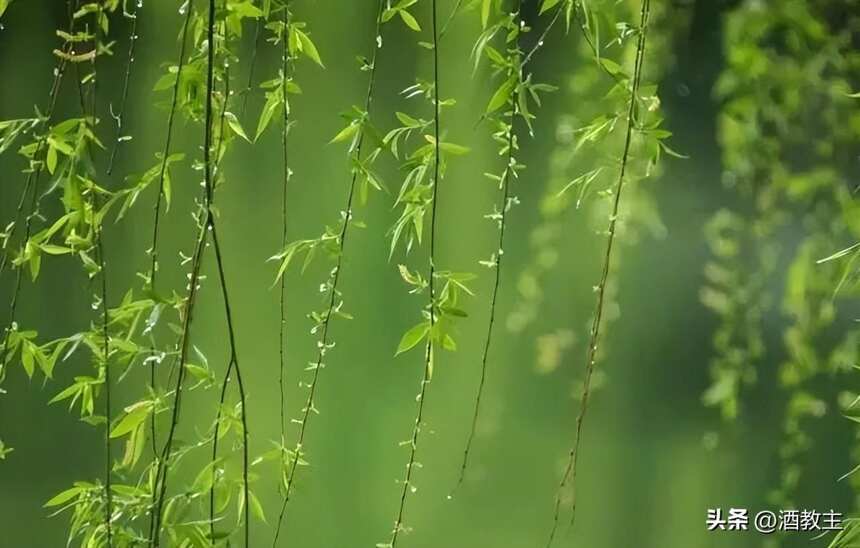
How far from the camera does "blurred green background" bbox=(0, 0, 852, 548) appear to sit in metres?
1.18

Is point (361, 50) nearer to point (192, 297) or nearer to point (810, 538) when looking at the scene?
point (192, 297)

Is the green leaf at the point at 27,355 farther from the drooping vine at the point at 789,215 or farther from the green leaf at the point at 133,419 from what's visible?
the drooping vine at the point at 789,215

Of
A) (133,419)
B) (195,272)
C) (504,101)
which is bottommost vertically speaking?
(133,419)

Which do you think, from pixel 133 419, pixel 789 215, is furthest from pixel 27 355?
pixel 789 215

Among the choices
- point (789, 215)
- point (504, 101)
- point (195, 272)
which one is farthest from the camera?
point (789, 215)

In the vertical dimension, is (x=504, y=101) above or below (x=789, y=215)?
above

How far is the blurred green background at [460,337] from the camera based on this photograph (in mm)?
1181

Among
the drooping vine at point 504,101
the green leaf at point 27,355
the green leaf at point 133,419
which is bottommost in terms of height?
the green leaf at point 133,419

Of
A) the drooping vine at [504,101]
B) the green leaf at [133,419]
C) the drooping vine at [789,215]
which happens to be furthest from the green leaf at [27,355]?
the drooping vine at [789,215]

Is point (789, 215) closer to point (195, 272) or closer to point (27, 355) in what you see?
point (195, 272)

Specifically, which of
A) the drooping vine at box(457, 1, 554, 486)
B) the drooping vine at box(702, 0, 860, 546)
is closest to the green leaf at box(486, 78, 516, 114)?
the drooping vine at box(457, 1, 554, 486)

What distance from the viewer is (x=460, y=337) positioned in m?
1.22

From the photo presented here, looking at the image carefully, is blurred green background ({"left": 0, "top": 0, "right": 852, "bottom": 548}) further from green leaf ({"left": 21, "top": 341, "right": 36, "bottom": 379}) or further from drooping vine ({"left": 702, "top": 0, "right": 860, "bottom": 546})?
green leaf ({"left": 21, "top": 341, "right": 36, "bottom": 379})

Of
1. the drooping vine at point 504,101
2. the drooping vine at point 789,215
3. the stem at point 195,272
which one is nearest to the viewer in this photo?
the stem at point 195,272
